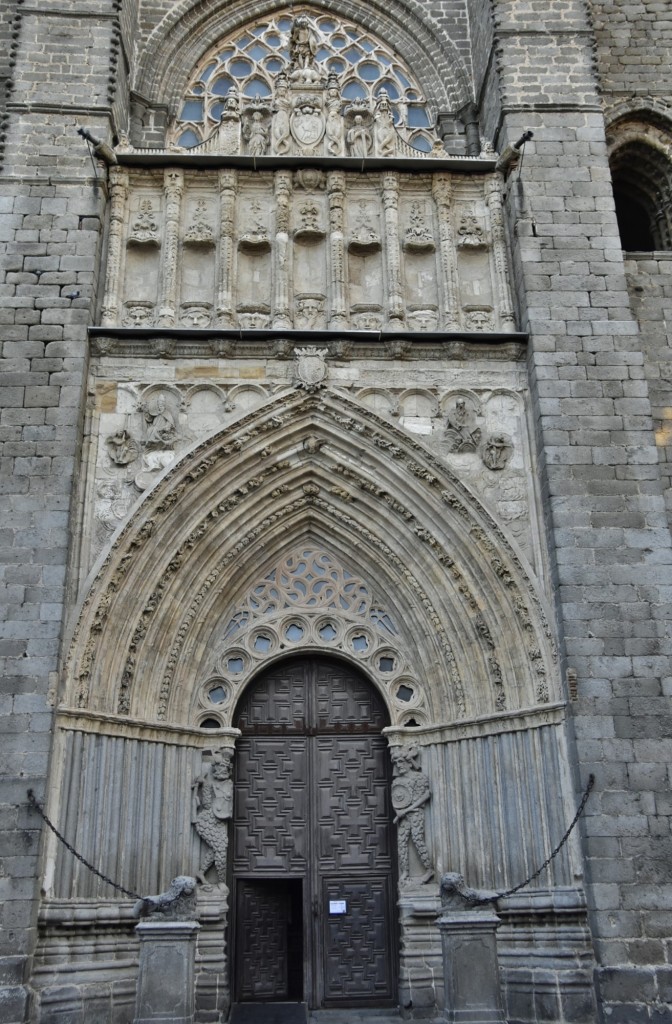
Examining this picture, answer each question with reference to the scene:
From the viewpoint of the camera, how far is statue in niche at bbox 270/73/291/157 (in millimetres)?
11391

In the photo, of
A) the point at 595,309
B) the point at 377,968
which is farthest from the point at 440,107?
the point at 377,968

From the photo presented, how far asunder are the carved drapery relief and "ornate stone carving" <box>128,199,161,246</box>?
12mm

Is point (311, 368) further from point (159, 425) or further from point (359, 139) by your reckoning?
point (359, 139)

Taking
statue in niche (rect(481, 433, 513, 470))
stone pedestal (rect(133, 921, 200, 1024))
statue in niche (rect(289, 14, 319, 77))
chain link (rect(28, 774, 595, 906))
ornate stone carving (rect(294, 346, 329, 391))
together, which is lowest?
stone pedestal (rect(133, 921, 200, 1024))

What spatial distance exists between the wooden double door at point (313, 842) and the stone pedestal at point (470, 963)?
1.77 m

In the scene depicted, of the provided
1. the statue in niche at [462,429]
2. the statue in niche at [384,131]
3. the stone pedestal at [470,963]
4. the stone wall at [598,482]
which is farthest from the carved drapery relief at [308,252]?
the stone pedestal at [470,963]

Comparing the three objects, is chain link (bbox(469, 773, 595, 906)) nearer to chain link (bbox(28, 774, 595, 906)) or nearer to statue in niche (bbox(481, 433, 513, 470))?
chain link (bbox(28, 774, 595, 906))

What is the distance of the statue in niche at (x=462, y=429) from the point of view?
33.0 ft

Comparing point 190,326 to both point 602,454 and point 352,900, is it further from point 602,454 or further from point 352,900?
point 352,900

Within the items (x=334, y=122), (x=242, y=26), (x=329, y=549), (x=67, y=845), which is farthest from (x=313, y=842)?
(x=242, y=26)

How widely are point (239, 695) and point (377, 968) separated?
9.18 ft

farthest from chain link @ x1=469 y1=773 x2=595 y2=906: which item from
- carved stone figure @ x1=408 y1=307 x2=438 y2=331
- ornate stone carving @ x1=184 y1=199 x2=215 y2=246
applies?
ornate stone carving @ x1=184 y1=199 x2=215 y2=246

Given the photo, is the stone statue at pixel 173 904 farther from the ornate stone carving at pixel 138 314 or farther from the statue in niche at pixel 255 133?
the statue in niche at pixel 255 133

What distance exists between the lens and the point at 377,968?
9516 mm
